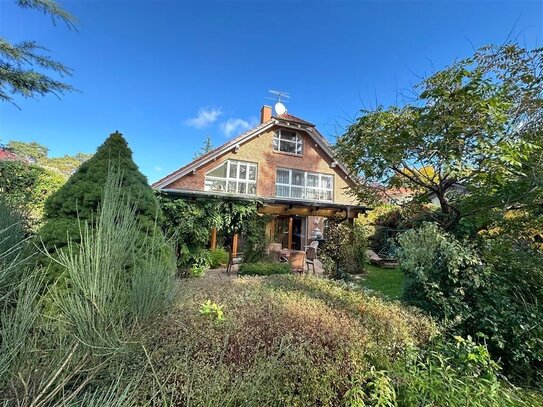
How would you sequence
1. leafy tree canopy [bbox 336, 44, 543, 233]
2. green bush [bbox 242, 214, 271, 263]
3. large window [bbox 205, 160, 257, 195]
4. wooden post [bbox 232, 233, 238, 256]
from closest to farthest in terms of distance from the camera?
leafy tree canopy [bbox 336, 44, 543, 233], green bush [bbox 242, 214, 271, 263], wooden post [bbox 232, 233, 238, 256], large window [bbox 205, 160, 257, 195]

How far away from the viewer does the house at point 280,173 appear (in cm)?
1367

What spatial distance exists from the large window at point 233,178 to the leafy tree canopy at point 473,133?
407 inches

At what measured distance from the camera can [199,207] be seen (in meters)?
9.64

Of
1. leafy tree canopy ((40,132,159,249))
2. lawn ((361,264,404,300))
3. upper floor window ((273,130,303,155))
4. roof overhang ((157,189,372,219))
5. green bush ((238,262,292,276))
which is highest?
upper floor window ((273,130,303,155))

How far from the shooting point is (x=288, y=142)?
16.4m

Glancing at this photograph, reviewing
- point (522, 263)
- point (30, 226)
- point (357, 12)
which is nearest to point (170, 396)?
point (30, 226)

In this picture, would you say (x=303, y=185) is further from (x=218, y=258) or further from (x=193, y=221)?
(x=193, y=221)

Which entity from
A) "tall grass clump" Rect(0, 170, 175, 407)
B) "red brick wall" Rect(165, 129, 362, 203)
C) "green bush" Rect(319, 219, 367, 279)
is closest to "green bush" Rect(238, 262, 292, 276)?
"green bush" Rect(319, 219, 367, 279)

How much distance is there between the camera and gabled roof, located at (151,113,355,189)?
13133mm

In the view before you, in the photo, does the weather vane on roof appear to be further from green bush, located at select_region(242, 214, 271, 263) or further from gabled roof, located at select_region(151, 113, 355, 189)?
green bush, located at select_region(242, 214, 271, 263)

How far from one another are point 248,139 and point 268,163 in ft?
6.19

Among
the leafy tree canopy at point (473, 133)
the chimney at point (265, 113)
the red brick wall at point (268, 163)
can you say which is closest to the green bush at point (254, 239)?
the red brick wall at point (268, 163)

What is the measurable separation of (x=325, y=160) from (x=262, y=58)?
8079mm

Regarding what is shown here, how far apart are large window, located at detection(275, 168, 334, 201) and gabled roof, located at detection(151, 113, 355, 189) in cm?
156
